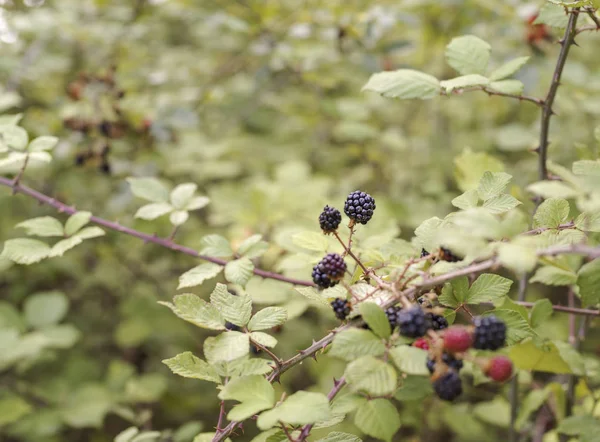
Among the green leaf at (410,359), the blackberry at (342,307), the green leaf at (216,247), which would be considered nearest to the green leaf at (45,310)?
the green leaf at (216,247)

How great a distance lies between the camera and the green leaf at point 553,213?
3.05 feet

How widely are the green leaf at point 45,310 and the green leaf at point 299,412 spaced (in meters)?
1.62

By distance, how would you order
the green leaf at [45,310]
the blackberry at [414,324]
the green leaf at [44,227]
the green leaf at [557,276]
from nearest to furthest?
the blackberry at [414,324]
the green leaf at [557,276]
the green leaf at [44,227]
the green leaf at [45,310]

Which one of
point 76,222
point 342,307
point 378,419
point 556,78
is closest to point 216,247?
Result: point 76,222

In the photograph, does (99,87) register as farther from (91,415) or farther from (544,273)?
(544,273)

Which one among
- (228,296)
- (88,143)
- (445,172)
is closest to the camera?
(228,296)

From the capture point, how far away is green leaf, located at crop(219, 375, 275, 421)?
75cm

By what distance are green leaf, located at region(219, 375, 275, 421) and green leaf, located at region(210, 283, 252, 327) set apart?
0.11m

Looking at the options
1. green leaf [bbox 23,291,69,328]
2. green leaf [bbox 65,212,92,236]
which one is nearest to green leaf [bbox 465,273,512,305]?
green leaf [bbox 65,212,92,236]

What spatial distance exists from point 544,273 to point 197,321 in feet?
A: 2.05

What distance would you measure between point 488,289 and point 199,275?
0.60 meters

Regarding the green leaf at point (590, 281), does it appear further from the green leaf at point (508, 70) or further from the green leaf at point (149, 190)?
the green leaf at point (149, 190)

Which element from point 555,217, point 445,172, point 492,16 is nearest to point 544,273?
point 555,217

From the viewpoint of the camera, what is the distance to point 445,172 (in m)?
2.51
